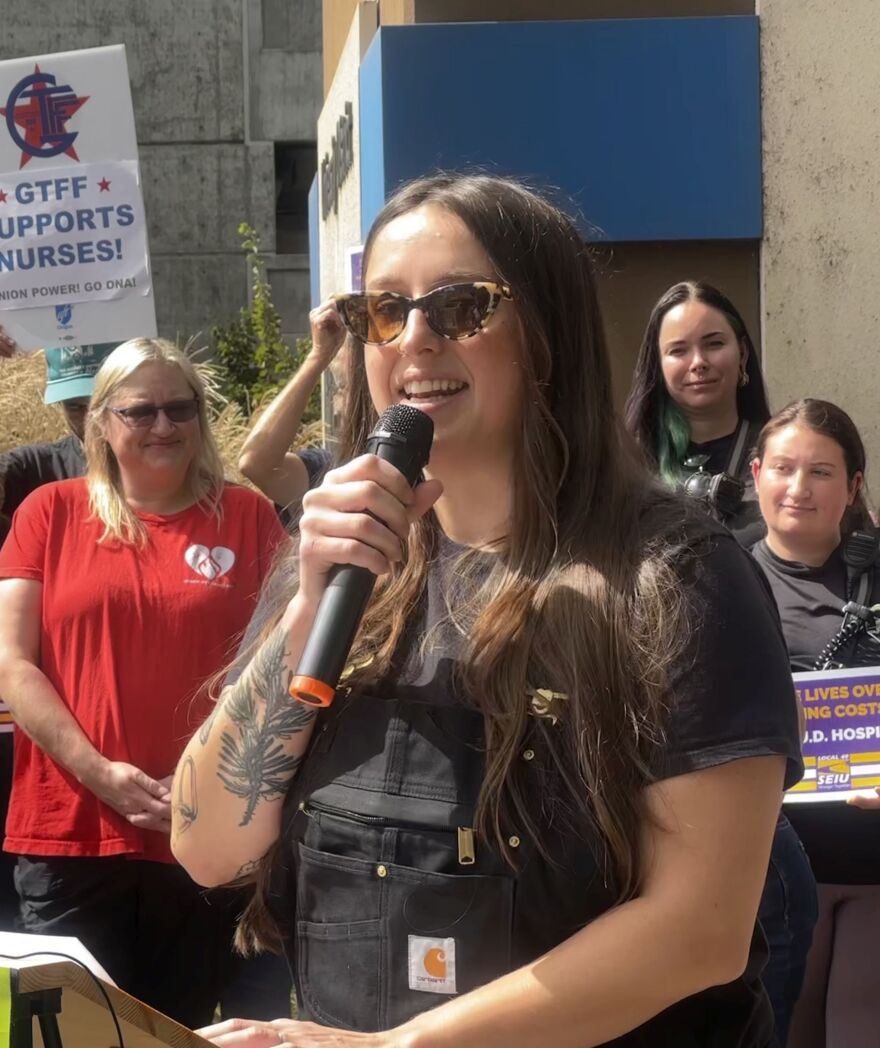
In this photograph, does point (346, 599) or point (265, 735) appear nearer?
point (346, 599)

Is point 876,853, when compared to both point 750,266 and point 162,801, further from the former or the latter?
point 750,266

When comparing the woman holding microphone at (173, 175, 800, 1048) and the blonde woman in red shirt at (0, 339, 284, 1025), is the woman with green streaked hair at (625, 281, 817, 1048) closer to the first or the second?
the blonde woman in red shirt at (0, 339, 284, 1025)

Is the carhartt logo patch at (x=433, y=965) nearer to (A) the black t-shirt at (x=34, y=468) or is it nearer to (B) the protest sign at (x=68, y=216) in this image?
(A) the black t-shirt at (x=34, y=468)

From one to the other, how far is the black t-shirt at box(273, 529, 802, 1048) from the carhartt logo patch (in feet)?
0.04

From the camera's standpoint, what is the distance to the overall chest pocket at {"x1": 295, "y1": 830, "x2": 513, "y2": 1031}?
1745 millimetres

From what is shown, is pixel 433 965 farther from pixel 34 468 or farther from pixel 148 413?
pixel 34 468

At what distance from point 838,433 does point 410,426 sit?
2.49m

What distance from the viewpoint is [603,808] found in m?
1.72

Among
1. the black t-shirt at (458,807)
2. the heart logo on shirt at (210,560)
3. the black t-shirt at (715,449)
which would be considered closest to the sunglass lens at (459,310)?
the black t-shirt at (458,807)

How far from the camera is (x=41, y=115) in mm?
5711

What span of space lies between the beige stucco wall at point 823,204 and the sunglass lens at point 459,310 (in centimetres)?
466

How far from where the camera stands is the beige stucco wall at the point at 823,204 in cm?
628

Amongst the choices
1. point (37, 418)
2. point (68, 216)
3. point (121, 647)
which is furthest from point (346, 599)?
point (37, 418)

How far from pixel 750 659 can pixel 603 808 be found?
0.82ft
